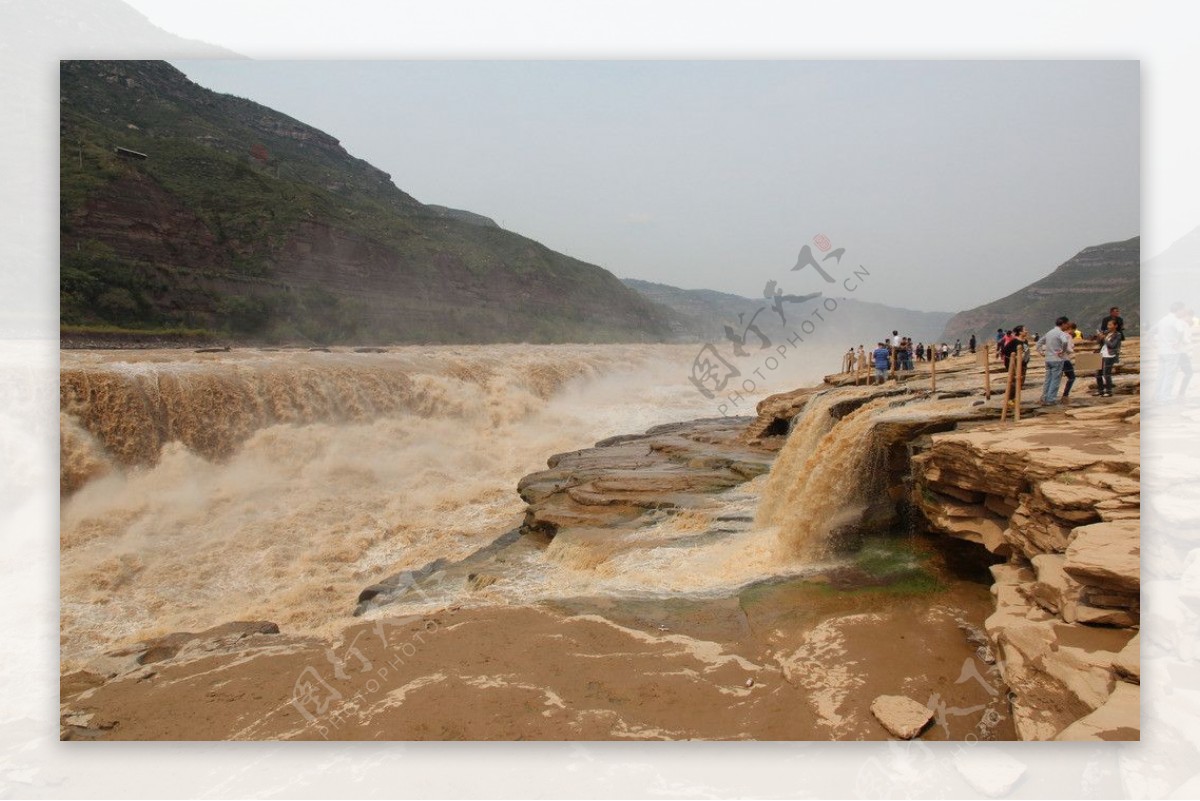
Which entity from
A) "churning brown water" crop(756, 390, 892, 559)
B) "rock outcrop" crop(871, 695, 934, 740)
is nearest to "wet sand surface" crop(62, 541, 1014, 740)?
"rock outcrop" crop(871, 695, 934, 740)

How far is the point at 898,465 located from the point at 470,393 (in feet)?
29.5

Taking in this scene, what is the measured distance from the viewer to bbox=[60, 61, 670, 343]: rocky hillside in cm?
931

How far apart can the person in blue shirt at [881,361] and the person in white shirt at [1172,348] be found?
5177 millimetres

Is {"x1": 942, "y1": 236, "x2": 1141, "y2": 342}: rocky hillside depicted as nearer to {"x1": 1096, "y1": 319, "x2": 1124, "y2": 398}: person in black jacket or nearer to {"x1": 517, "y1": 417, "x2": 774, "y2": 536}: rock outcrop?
{"x1": 1096, "y1": 319, "x2": 1124, "y2": 398}: person in black jacket

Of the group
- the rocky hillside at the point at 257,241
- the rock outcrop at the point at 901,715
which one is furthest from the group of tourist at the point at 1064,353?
the rocky hillside at the point at 257,241

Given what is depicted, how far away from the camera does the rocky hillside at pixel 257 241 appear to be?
931 centimetres

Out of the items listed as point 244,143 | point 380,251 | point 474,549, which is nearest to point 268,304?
point 244,143

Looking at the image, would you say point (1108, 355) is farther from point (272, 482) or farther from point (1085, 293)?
point (272, 482)

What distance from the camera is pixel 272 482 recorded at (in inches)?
324

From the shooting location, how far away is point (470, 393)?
1262cm

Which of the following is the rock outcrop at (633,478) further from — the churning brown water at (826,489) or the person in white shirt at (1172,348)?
the person in white shirt at (1172,348)

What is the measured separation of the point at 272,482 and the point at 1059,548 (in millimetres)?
8118

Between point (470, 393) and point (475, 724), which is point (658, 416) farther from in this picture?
point (475, 724)

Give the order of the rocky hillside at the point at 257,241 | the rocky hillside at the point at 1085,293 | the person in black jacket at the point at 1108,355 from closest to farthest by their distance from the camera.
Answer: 1. the rocky hillside at the point at 1085,293
2. the person in black jacket at the point at 1108,355
3. the rocky hillside at the point at 257,241
